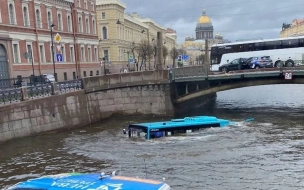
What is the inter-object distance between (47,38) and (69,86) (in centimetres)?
1925

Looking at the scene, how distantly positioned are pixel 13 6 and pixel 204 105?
23.8 metres

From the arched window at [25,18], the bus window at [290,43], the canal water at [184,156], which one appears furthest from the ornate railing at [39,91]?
the bus window at [290,43]

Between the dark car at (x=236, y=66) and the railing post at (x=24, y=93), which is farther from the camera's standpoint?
the dark car at (x=236, y=66)

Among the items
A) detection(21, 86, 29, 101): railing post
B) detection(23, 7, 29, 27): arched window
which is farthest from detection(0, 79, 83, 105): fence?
detection(23, 7, 29, 27): arched window

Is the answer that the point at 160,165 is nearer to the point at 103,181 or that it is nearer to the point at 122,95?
the point at 103,181

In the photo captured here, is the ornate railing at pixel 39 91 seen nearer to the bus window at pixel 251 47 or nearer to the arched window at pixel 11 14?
the arched window at pixel 11 14

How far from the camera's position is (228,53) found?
42.1 metres

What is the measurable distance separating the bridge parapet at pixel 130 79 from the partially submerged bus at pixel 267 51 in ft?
49.3

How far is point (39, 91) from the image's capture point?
2305cm

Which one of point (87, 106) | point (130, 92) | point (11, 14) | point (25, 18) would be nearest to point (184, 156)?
point (87, 106)

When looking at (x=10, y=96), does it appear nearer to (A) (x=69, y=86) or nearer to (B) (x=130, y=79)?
(A) (x=69, y=86)

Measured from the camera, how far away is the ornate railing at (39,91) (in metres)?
22.3

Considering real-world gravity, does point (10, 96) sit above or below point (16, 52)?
below

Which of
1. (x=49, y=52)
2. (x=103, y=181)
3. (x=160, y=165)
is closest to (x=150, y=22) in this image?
(x=49, y=52)
